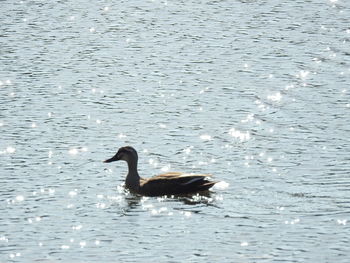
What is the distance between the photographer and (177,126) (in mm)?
26641

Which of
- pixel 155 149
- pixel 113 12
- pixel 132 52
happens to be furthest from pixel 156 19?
pixel 155 149

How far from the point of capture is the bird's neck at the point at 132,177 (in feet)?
74.2

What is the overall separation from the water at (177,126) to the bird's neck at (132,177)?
1.03 feet

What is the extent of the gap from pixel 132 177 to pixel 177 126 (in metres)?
4.07

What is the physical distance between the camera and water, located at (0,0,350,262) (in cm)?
1923

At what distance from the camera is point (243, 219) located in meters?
20.0

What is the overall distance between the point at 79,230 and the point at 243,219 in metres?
2.77

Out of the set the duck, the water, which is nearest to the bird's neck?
the duck

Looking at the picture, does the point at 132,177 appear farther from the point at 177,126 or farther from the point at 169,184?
the point at 177,126

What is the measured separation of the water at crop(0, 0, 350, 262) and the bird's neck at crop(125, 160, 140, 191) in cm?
31

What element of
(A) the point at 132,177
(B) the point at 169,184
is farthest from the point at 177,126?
(B) the point at 169,184

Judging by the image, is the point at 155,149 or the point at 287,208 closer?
the point at 287,208

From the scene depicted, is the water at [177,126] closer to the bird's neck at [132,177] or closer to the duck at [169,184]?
the duck at [169,184]

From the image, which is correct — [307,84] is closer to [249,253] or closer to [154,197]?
[154,197]
